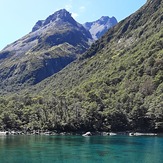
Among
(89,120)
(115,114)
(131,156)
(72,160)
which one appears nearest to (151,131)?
(115,114)

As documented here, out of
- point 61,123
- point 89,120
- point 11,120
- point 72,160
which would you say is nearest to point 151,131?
point 89,120

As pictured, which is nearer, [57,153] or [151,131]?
[57,153]

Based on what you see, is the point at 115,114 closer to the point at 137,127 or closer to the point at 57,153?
the point at 137,127

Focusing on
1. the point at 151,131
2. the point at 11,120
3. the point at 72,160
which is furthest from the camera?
the point at 11,120

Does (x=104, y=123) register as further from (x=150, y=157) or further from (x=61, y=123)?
(x=150, y=157)

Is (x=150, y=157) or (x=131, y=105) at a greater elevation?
(x=131, y=105)

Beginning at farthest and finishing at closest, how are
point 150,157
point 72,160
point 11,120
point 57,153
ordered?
1. point 11,120
2. point 57,153
3. point 150,157
4. point 72,160

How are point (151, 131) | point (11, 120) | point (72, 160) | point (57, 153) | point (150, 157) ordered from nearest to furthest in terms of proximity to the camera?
point (72, 160) → point (150, 157) → point (57, 153) → point (151, 131) → point (11, 120)

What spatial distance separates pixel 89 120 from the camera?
617ft

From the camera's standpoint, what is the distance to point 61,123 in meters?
184


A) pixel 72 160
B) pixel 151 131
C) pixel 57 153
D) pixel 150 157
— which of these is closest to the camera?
pixel 72 160

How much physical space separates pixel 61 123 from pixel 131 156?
97.5 meters

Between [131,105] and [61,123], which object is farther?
[131,105]

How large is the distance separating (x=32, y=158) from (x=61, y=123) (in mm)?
100392
